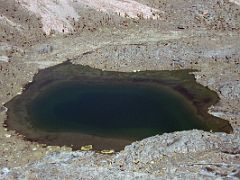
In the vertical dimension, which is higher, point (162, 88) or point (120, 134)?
point (162, 88)

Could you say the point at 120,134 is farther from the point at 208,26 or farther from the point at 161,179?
the point at 208,26

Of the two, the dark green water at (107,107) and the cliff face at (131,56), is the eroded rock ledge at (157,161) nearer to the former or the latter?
the cliff face at (131,56)

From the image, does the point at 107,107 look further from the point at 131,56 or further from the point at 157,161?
the point at 131,56

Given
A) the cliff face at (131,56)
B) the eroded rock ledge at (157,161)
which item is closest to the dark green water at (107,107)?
the cliff face at (131,56)

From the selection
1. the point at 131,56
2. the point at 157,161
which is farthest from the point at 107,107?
the point at 131,56

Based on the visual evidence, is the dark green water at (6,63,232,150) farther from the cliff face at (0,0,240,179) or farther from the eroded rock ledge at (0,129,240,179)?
the eroded rock ledge at (0,129,240,179)

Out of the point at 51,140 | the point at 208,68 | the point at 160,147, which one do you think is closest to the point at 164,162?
the point at 160,147
